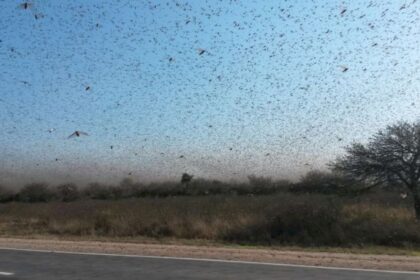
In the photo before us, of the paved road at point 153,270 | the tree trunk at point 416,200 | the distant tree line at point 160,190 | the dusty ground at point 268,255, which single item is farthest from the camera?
the distant tree line at point 160,190

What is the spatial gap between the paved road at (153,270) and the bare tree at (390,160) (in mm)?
15576

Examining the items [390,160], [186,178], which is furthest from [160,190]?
[390,160]

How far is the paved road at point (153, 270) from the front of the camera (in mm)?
11438

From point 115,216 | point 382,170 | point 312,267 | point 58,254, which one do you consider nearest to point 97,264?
point 58,254

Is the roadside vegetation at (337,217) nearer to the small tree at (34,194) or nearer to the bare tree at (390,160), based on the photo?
the bare tree at (390,160)

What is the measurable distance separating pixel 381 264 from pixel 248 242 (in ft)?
25.6

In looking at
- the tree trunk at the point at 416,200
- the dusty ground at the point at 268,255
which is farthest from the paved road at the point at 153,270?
the tree trunk at the point at 416,200

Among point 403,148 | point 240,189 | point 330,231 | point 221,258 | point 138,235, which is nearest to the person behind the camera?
point 221,258

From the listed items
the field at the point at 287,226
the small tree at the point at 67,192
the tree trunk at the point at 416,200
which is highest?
the small tree at the point at 67,192

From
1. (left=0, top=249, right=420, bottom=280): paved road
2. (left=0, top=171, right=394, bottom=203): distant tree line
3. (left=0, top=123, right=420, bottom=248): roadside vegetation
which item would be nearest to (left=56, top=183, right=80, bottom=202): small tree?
(left=0, top=171, right=394, bottom=203): distant tree line

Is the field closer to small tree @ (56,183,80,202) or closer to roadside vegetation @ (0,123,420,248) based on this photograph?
roadside vegetation @ (0,123,420,248)

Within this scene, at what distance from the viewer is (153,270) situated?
1245 centimetres

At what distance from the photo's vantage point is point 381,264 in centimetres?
1377

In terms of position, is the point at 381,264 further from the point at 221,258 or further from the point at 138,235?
the point at 138,235
